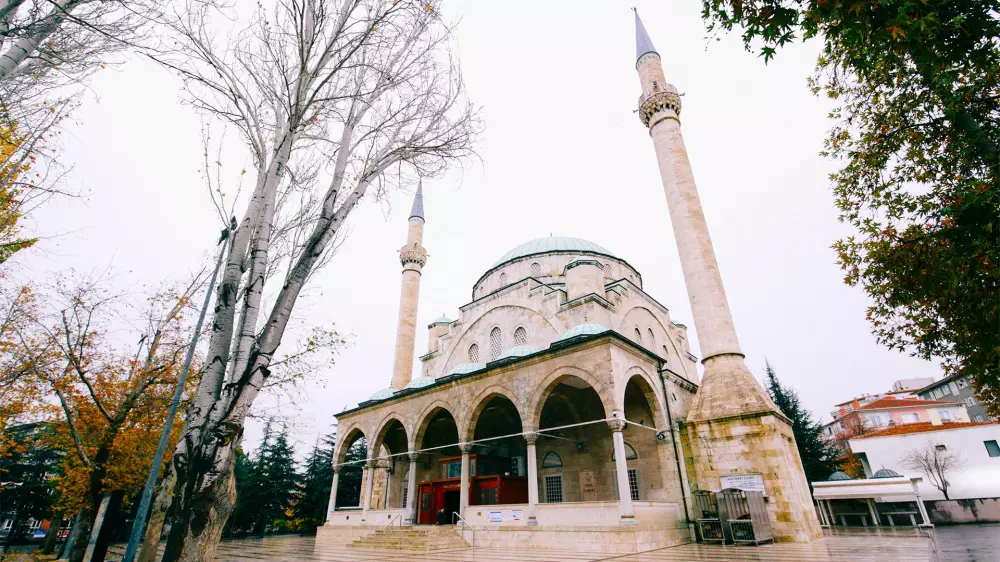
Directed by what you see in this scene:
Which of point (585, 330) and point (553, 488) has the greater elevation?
point (585, 330)

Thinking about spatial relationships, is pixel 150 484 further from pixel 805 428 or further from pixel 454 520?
pixel 805 428

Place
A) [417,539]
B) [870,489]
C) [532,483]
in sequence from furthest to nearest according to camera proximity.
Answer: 1. [870,489]
2. [417,539]
3. [532,483]

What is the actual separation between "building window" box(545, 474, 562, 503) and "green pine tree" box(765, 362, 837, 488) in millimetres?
14626

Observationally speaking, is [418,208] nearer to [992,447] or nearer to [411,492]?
[411,492]

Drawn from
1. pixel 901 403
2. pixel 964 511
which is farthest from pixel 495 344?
pixel 901 403

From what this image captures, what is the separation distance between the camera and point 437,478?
16641 millimetres

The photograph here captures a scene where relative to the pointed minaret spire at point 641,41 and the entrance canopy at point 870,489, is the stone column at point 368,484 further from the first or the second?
the pointed minaret spire at point 641,41

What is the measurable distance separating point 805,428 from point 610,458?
18.6 metres

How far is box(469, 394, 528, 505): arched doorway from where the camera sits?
46.2 feet

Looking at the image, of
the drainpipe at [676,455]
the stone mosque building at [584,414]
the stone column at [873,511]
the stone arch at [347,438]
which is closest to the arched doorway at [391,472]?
the stone mosque building at [584,414]

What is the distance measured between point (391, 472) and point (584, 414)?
28.7 ft

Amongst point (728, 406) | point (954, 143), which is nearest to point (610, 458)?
point (728, 406)

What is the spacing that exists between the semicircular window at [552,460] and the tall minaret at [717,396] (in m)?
4.24

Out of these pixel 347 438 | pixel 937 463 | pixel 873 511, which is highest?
pixel 347 438
